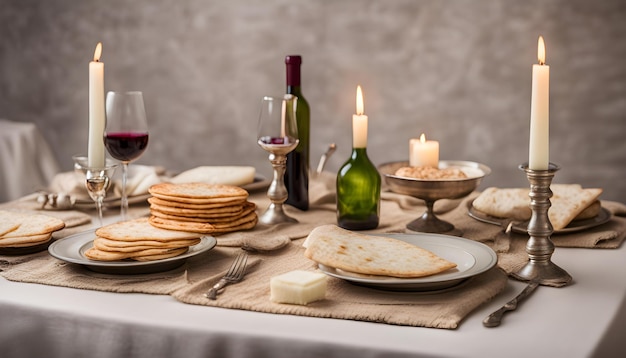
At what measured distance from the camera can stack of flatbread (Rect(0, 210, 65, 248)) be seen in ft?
4.93

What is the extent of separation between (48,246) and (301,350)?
0.70 meters

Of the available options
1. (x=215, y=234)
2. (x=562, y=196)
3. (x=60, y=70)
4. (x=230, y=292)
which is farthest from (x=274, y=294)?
(x=60, y=70)

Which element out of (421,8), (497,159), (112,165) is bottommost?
(497,159)

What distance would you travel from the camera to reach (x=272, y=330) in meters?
1.12

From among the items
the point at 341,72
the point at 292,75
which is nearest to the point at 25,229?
the point at 292,75

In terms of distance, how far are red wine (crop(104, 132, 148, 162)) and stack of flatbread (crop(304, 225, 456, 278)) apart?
47 cm

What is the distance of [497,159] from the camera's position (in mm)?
4320

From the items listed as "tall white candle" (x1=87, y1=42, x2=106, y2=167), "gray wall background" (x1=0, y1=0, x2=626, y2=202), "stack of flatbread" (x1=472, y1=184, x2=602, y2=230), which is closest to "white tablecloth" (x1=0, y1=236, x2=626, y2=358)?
"stack of flatbread" (x1=472, y1=184, x2=602, y2=230)

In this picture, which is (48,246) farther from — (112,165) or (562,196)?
(562,196)

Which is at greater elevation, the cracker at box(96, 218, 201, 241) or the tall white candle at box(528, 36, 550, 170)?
the tall white candle at box(528, 36, 550, 170)

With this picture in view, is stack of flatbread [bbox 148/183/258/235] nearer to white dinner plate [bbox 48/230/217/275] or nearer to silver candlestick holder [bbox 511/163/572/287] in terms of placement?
white dinner plate [bbox 48/230/217/275]

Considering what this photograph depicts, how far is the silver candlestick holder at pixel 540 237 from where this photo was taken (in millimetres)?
1354

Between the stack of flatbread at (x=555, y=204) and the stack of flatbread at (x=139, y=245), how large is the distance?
0.73m

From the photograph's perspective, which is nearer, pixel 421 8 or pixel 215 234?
pixel 215 234
